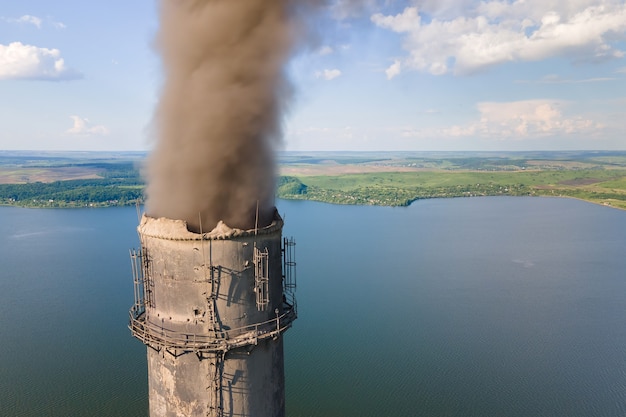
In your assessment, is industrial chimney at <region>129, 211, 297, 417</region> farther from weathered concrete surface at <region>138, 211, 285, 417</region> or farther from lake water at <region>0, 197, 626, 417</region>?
lake water at <region>0, 197, 626, 417</region>

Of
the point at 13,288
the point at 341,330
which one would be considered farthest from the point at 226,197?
the point at 13,288

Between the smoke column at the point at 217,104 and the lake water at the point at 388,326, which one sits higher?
the smoke column at the point at 217,104

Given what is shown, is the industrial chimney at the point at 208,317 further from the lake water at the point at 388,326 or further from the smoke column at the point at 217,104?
the lake water at the point at 388,326

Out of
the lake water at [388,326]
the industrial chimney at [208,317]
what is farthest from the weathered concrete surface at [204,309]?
the lake water at [388,326]

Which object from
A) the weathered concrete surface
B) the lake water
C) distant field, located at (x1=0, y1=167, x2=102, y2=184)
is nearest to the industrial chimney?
the weathered concrete surface

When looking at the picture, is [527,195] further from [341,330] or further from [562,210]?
[341,330]

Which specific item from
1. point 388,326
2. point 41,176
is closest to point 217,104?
point 388,326
